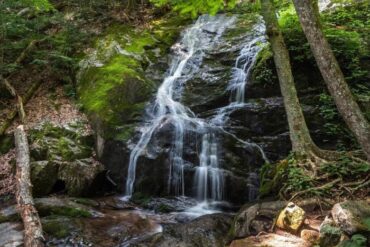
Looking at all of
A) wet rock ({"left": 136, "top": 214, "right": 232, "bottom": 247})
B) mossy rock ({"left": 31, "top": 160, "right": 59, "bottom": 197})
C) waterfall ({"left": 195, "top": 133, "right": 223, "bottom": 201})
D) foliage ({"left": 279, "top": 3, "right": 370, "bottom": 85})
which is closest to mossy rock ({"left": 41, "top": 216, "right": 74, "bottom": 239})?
wet rock ({"left": 136, "top": 214, "right": 232, "bottom": 247})

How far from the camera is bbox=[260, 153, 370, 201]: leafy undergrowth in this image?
19.9 feet

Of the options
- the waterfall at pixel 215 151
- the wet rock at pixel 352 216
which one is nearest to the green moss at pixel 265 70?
the waterfall at pixel 215 151

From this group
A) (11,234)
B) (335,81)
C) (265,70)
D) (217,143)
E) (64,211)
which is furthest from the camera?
(265,70)

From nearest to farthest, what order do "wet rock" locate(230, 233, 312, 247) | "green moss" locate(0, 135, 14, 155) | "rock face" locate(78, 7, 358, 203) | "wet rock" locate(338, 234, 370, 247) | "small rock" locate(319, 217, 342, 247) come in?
1. "wet rock" locate(338, 234, 370, 247)
2. "small rock" locate(319, 217, 342, 247)
3. "wet rock" locate(230, 233, 312, 247)
4. "rock face" locate(78, 7, 358, 203)
5. "green moss" locate(0, 135, 14, 155)

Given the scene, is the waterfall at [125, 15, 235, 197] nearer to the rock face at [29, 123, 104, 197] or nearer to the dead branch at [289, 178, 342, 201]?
the rock face at [29, 123, 104, 197]

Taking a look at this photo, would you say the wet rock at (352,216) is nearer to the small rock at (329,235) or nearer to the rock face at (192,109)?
the small rock at (329,235)

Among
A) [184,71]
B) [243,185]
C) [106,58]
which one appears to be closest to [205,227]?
[243,185]

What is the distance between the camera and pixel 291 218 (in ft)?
18.0

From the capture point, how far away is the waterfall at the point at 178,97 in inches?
358

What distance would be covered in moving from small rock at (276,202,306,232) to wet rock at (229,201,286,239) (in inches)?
9.5

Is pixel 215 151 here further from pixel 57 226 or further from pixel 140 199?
pixel 57 226

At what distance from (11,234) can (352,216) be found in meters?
5.55

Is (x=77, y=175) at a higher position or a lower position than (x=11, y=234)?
higher

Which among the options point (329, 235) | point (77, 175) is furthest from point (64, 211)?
point (329, 235)
